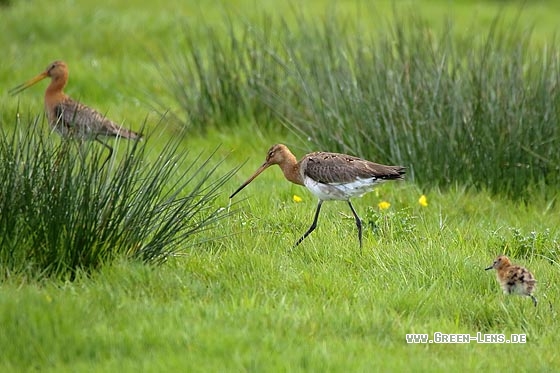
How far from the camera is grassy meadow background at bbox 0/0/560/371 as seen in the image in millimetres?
5578

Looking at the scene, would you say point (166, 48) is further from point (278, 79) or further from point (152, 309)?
point (152, 309)

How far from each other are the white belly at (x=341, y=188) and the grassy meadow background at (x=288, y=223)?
0.94 feet

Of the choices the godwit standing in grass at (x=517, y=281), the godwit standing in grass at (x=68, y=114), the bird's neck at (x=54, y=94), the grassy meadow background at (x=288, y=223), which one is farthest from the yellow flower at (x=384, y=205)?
the bird's neck at (x=54, y=94)

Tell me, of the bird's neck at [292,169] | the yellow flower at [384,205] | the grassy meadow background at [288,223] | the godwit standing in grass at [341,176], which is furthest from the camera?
the yellow flower at [384,205]

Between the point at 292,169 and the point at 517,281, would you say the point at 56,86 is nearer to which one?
the point at 292,169

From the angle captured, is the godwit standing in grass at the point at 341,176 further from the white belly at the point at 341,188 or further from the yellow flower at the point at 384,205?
the yellow flower at the point at 384,205

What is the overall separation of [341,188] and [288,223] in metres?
0.59

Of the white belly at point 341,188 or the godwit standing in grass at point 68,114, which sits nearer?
the white belly at point 341,188

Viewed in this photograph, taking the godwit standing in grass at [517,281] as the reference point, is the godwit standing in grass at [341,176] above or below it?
above

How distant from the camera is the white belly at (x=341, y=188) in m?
7.49

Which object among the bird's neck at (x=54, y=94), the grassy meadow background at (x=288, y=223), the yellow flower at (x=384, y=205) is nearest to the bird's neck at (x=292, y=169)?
the grassy meadow background at (x=288, y=223)

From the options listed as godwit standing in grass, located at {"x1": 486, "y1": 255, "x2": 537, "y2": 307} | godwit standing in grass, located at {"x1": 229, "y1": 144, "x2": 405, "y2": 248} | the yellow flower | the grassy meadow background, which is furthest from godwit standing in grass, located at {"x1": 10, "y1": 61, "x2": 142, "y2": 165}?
godwit standing in grass, located at {"x1": 486, "y1": 255, "x2": 537, "y2": 307}

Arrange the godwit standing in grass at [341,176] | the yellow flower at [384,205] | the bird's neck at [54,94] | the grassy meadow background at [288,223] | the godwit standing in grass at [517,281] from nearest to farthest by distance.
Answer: the grassy meadow background at [288,223], the godwit standing in grass at [517,281], the godwit standing in grass at [341,176], the yellow flower at [384,205], the bird's neck at [54,94]

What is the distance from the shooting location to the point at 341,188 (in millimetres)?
7500
